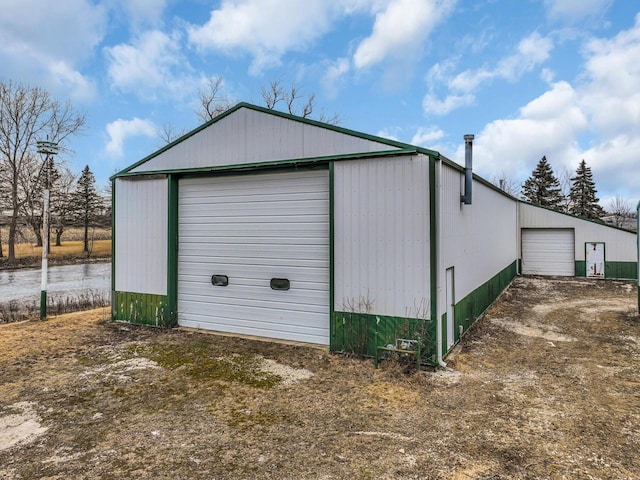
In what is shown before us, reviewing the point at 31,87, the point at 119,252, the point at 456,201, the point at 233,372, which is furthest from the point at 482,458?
the point at 31,87

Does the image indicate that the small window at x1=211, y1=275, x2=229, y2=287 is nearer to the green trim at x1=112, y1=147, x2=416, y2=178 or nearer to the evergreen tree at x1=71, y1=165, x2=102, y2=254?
the green trim at x1=112, y1=147, x2=416, y2=178

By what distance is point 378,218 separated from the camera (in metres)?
6.10

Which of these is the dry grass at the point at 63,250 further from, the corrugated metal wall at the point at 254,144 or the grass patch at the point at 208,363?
the grass patch at the point at 208,363

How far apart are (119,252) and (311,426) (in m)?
6.62

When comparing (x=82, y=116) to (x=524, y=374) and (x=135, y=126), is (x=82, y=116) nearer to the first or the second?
(x=135, y=126)

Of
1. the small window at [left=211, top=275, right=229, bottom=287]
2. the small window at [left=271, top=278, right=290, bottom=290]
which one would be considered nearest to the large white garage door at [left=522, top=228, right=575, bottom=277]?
the small window at [left=271, top=278, right=290, bottom=290]

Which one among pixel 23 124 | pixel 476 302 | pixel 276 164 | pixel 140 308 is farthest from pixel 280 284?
pixel 23 124

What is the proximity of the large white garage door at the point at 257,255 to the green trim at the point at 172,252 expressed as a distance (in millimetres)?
102

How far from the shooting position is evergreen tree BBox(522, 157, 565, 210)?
99.9ft

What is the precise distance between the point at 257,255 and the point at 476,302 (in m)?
4.94

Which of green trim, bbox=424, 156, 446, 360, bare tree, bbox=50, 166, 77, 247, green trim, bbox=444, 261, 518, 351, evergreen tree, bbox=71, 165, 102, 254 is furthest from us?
evergreen tree, bbox=71, 165, 102, 254

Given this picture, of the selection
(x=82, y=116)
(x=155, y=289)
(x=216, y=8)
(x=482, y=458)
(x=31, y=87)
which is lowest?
(x=482, y=458)

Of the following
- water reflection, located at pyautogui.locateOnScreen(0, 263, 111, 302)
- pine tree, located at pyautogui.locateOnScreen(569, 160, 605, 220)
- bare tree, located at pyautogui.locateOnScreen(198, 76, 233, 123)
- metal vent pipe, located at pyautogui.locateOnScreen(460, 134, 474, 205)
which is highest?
bare tree, located at pyautogui.locateOnScreen(198, 76, 233, 123)

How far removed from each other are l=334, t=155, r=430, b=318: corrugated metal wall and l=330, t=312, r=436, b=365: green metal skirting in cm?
13
